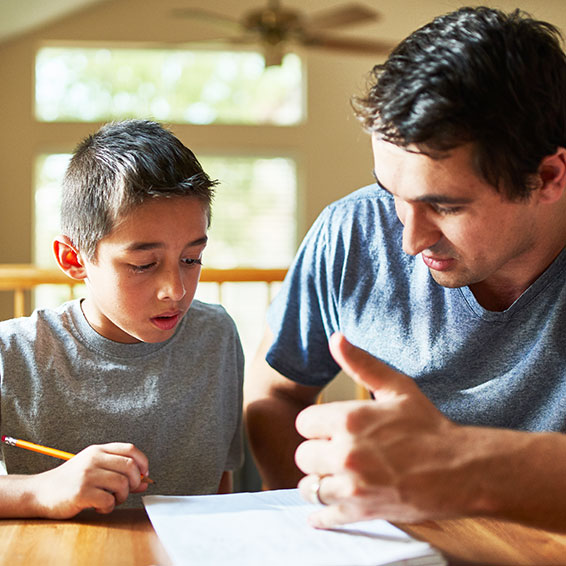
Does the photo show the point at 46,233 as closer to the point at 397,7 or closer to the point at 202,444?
the point at 397,7

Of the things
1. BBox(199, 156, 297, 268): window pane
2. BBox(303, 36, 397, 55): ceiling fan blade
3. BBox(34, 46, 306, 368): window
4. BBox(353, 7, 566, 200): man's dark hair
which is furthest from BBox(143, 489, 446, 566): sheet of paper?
BBox(199, 156, 297, 268): window pane

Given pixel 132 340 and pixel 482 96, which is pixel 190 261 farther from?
pixel 482 96

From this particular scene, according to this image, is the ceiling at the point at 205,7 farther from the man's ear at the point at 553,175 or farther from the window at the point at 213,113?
the man's ear at the point at 553,175

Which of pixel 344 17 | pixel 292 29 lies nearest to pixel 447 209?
pixel 344 17

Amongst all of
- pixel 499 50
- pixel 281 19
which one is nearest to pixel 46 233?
pixel 281 19

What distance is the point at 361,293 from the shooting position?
1219 millimetres

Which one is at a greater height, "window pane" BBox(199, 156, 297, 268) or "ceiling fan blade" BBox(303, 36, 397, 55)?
"ceiling fan blade" BBox(303, 36, 397, 55)

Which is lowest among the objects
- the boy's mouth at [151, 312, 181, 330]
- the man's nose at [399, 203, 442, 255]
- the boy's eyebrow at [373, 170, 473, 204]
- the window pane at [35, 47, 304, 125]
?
the boy's mouth at [151, 312, 181, 330]

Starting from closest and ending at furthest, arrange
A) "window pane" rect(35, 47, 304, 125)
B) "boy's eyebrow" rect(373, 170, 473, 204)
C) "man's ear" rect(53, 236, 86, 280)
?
"boy's eyebrow" rect(373, 170, 473, 204) < "man's ear" rect(53, 236, 86, 280) < "window pane" rect(35, 47, 304, 125)

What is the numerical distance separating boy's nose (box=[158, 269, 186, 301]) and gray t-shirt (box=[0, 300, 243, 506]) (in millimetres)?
155

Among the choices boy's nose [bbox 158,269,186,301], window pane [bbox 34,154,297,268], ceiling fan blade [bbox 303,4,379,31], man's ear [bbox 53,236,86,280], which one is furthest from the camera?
window pane [bbox 34,154,297,268]

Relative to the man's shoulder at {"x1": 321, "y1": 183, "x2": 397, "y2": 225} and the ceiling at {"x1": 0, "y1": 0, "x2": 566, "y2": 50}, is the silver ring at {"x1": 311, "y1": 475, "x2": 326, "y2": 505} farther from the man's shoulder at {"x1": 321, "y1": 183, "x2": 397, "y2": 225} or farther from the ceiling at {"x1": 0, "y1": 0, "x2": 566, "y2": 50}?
the ceiling at {"x1": 0, "y1": 0, "x2": 566, "y2": 50}

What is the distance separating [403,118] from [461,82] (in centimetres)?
8

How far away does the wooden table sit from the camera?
76 centimetres
